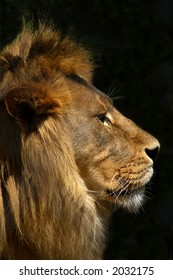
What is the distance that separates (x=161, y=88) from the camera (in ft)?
15.8

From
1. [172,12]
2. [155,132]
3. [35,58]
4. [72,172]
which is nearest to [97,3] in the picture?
[172,12]

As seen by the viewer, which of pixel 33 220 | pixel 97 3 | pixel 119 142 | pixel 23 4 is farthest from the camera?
pixel 97 3

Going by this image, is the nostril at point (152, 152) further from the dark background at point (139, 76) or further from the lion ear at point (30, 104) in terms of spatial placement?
the dark background at point (139, 76)

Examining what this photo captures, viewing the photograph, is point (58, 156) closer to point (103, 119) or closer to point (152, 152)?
point (103, 119)

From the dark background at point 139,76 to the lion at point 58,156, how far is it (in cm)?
125

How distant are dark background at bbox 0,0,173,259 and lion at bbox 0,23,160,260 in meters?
1.25

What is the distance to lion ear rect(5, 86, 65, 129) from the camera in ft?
9.61

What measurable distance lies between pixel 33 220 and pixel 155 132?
6.47 ft

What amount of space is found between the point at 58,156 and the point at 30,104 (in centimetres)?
22

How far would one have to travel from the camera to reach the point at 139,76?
4.74 m

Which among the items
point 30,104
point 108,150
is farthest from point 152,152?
point 30,104

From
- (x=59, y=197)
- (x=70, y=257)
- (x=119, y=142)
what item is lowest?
(x=70, y=257)

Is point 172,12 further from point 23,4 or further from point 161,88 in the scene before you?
point 23,4

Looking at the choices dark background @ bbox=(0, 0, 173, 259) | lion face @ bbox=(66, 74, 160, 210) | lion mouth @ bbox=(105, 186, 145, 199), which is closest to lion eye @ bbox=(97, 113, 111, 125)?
lion face @ bbox=(66, 74, 160, 210)
